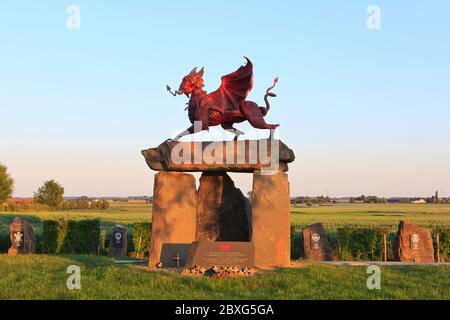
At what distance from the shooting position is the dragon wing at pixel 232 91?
45.0 feet

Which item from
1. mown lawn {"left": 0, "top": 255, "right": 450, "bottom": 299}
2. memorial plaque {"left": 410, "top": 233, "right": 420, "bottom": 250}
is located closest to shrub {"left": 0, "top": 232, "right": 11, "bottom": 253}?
mown lawn {"left": 0, "top": 255, "right": 450, "bottom": 299}

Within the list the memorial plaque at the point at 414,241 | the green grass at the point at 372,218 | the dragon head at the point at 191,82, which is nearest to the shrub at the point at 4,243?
the dragon head at the point at 191,82

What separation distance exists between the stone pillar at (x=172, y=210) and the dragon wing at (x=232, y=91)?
2222mm

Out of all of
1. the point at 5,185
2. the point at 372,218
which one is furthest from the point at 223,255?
the point at 5,185

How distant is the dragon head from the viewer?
13.5 m

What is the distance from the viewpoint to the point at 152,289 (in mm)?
10148

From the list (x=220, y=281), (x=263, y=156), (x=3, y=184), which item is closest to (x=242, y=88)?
(x=263, y=156)

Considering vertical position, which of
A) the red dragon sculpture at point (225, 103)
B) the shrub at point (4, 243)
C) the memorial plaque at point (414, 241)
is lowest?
the shrub at point (4, 243)

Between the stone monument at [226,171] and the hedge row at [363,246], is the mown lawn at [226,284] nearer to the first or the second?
the stone monument at [226,171]

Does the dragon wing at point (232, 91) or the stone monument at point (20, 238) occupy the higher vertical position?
the dragon wing at point (232, 91)

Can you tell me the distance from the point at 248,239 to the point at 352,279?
4044 mm

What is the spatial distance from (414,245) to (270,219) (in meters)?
7.41

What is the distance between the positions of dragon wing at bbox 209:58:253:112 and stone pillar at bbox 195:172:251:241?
2172 millimetres
